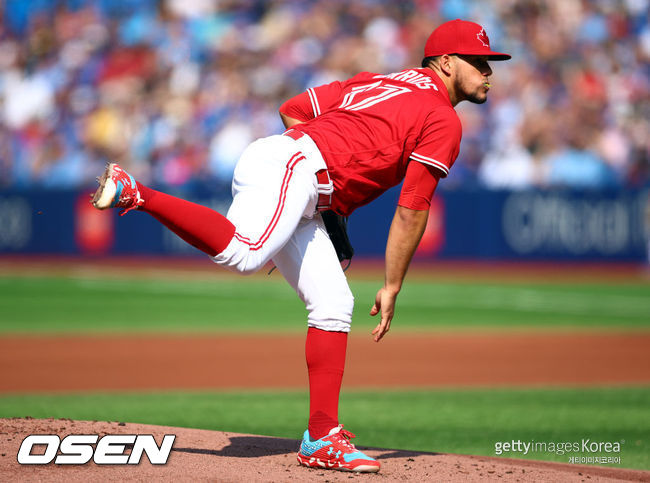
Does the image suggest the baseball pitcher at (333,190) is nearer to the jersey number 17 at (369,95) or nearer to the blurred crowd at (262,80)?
the jersey number 17 at (369,95)

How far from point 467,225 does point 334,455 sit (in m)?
15.3

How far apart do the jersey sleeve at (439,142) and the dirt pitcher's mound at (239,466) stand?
1347mm

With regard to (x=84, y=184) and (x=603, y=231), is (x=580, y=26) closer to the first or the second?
(x=603, y=231)

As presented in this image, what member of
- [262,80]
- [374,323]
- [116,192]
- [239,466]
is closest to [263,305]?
[374,323]

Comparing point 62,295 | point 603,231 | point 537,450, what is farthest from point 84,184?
point 537,450

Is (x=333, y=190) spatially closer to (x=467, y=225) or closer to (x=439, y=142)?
(x=439, y=142)

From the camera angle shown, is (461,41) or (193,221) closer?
(193,221)

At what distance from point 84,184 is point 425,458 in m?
16.0

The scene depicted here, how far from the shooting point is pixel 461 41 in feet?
13.7

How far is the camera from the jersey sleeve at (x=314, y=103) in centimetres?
439

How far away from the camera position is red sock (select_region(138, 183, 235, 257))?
3770 mm

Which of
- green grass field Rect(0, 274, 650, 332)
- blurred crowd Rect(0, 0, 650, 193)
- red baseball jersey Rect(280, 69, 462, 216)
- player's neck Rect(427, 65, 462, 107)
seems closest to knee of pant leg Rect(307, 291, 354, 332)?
red baseball jersey Rect(280, 69, 462, 216)

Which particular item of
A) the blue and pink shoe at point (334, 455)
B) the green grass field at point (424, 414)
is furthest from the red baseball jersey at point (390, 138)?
the green grass field at point (424, 414)

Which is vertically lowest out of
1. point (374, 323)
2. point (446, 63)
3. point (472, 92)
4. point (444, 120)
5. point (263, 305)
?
point (263, 305)
